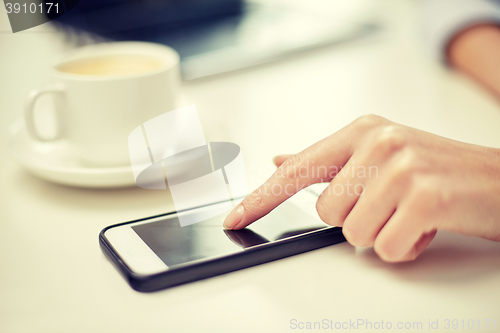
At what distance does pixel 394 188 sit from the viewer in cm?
30

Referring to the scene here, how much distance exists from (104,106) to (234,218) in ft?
0.61

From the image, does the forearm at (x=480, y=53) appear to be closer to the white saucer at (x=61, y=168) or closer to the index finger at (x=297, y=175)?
the index finger at (x=297, y=175)

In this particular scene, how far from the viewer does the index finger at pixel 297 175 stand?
1.10 feet

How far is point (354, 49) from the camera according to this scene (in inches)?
34.7

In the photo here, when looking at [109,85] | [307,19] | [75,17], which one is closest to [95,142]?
[109,85]

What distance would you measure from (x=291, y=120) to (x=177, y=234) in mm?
332

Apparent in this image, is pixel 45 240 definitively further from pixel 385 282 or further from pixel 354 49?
pixel 354 49

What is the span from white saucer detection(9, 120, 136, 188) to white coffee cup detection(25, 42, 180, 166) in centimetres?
2

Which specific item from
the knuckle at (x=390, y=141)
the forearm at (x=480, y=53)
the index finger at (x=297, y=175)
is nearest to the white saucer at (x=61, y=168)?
the index finger at (x=297, y=175)

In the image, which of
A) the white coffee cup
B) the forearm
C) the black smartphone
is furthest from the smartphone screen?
the forearm

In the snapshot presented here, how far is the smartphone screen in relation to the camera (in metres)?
0.31

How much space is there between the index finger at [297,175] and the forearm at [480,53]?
44 cm

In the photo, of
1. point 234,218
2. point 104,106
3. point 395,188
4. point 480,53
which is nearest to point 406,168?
point 395,188

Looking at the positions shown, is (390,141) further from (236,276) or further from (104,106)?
(104,106)
